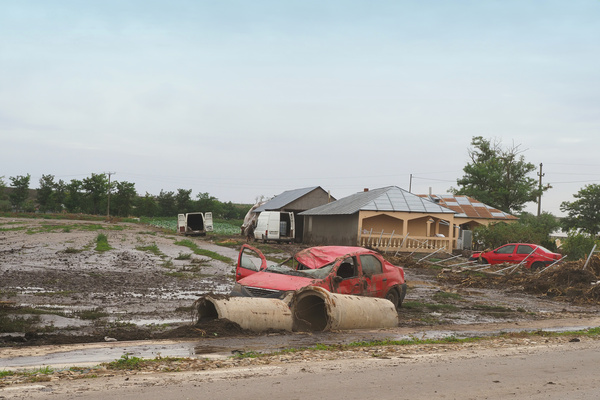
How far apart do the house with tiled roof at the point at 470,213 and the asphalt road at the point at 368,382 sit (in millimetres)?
44679

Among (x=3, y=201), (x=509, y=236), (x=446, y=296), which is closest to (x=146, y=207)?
(x=3, y=201)

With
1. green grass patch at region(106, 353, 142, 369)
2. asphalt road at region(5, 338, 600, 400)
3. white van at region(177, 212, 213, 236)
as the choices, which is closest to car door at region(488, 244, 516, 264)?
asphalt road at region(5, 338, 600, 400)

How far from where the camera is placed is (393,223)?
41562 mm

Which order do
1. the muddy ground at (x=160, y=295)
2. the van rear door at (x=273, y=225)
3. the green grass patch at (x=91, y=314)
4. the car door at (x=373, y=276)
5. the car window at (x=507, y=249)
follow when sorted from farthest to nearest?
the van rear door at (x=273, y=225) < the car window at (x=507, y=249) < the car door at (x=373, y=276) < the green grass patch at (x=91, y=314) < the muddy ground at (x=160, y=295)

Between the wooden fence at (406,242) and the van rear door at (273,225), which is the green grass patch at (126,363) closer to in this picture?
the wooden fence at (406,242)

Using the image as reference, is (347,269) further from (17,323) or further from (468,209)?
(468,209)

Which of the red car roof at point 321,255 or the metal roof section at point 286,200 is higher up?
the metal roof section at point 286,200

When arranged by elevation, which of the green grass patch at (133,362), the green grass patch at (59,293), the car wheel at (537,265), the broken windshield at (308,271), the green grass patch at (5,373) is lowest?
the green grass patch at (59,293)

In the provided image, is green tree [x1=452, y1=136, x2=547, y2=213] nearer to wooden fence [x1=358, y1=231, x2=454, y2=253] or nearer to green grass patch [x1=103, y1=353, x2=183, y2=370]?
wooden fence [x1=358, y1=231, x2=454, y2=253]

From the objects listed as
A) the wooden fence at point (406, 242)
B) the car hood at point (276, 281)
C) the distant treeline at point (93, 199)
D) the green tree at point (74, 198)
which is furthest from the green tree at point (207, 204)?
the car hood at point (276, 281)

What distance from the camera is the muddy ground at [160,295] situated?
10516 mm

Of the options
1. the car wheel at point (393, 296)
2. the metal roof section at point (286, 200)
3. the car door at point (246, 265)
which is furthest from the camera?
the metal roof section at point (286, 200)

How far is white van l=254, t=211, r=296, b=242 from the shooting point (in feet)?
155

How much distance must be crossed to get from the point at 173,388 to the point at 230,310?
4.41m
